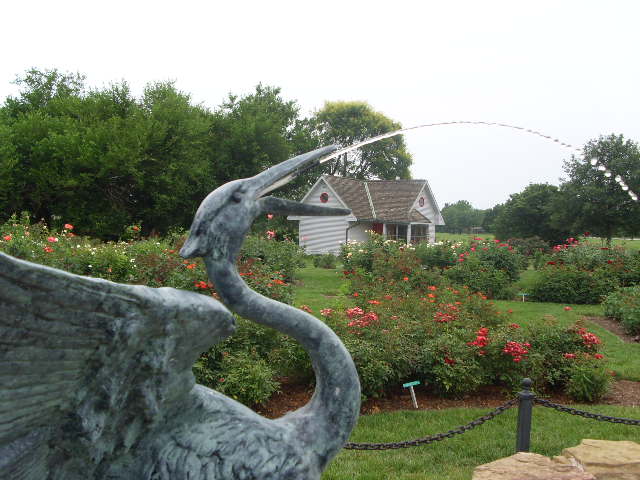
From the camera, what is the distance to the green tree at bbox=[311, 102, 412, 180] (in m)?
38.5

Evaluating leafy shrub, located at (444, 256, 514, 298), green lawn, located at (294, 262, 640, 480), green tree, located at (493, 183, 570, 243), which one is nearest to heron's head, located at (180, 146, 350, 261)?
green lawn, located at (294, 262, 640, 480)

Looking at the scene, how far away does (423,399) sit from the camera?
6.19m

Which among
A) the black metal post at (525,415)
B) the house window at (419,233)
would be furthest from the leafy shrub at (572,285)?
the house window at (419,233)

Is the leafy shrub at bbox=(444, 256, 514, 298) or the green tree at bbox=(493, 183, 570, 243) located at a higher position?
the green tree at bbox=(493, 183, 570, 243)

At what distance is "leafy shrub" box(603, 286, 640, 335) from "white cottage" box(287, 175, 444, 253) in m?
13.8

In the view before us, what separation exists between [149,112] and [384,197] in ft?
43.8

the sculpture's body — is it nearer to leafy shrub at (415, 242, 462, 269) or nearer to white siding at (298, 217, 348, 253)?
leafy shrub at (415, 242, 462, 269)

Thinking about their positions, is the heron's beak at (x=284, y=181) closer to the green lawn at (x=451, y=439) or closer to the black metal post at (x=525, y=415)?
the green lawn at (x=451, y=439)

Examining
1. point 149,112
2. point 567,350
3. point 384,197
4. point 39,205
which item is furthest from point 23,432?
point 384,197

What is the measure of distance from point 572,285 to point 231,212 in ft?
45.2

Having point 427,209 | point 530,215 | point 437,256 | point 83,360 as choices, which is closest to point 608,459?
point 83,360

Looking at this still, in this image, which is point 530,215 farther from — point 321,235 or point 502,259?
point 502,259

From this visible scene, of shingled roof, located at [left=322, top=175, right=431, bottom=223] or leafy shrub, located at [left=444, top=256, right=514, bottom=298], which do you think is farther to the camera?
shingled roof, located at [left=322, top=175, right=431, bottom=223]

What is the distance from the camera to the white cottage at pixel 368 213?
85.8 feet
